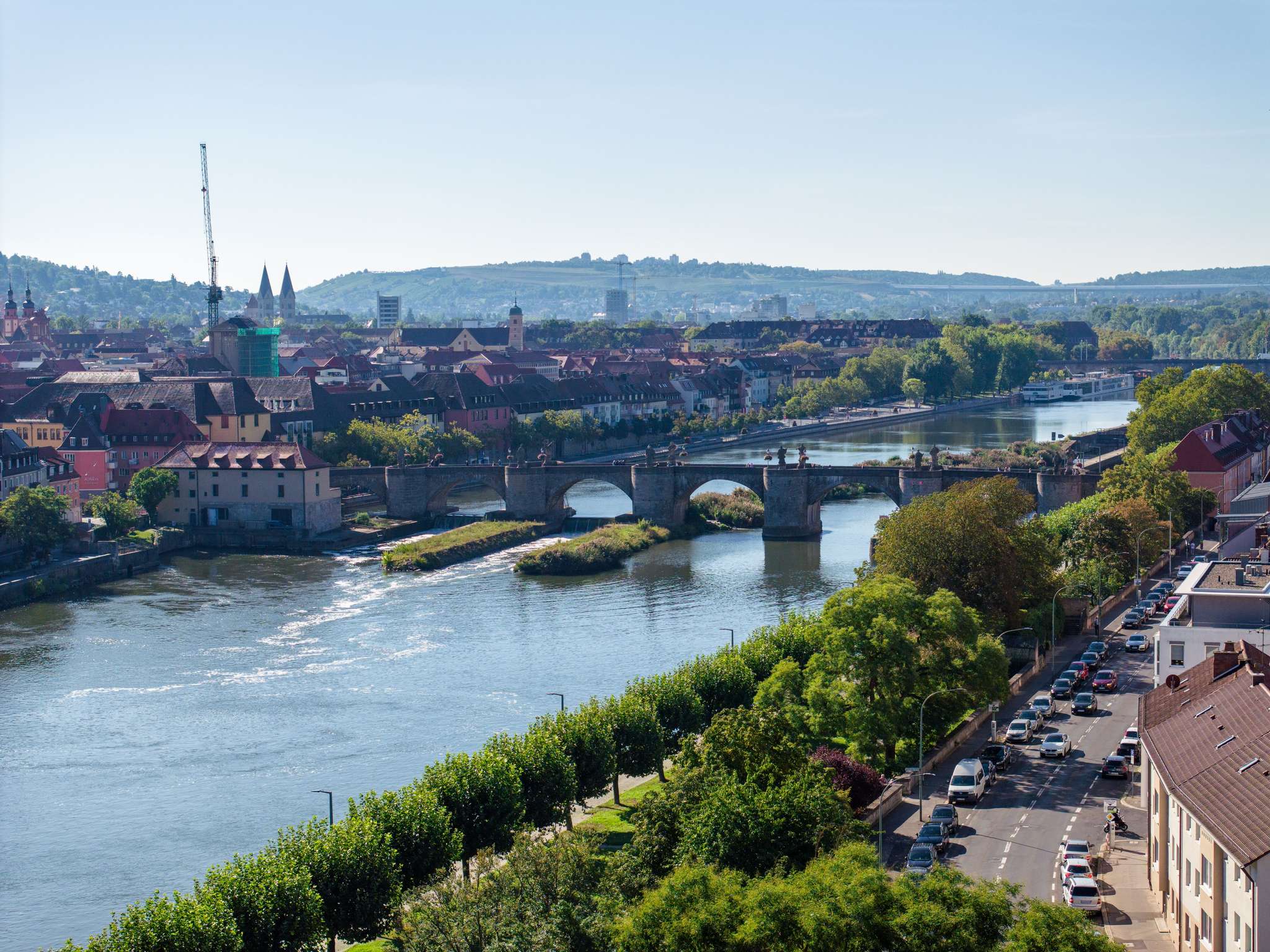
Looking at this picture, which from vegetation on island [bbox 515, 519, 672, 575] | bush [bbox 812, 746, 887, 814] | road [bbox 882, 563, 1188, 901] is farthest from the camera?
vegetation on island [bbox 515, 519, 672, 575]

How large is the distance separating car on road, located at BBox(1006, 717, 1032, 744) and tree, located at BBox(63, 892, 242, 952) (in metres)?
16.5

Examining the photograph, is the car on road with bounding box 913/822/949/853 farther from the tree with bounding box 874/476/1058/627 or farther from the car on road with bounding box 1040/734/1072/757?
the tree with bounding box 874/476/1058/627

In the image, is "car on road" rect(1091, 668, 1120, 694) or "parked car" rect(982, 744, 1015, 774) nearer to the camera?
"parked car" rect(982, 744, 1015, 774)

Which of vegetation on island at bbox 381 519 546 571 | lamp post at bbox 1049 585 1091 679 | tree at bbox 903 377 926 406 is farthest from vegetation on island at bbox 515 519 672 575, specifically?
tree at bbox 903 377 926 406

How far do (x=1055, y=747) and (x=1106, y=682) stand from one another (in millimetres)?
6022

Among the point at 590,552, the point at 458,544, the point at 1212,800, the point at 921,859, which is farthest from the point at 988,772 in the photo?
the point at 458,544

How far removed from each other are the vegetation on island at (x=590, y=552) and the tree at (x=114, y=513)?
15.0 m

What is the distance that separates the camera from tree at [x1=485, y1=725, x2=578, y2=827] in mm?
31344

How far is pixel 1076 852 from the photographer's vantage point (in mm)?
26672

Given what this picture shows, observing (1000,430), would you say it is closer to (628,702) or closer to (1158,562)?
(1158,562)

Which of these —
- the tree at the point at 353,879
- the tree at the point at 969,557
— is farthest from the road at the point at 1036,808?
the tree at the point at 353,879

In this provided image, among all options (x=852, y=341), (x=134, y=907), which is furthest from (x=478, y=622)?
(x=852, y=341)

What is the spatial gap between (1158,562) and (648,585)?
1646 centimetres

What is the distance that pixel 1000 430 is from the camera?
119938 millimetres
